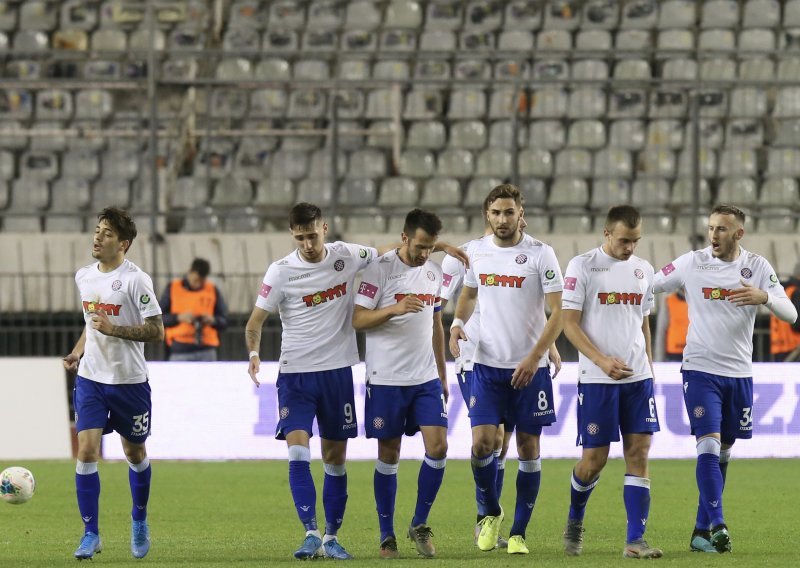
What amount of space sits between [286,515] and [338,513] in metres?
2.53

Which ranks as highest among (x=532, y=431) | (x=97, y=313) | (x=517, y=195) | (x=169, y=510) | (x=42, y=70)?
(x=42, y=70)

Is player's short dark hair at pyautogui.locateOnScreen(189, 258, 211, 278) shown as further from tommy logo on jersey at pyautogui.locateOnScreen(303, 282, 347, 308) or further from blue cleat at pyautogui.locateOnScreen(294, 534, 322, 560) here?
blue cleat at pyautogui.locateOnScreen(294, 534, 322, 560)

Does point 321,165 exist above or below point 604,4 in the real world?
below

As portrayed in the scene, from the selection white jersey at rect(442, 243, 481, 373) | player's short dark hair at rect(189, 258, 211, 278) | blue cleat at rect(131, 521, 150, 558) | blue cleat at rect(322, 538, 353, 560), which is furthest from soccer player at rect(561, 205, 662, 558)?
player's short dark hair at rect(189, 258, 211, 278)

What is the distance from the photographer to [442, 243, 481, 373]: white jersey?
32.9ft

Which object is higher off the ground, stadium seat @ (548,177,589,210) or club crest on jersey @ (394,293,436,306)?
stadium seat @ (548,177,589,210)

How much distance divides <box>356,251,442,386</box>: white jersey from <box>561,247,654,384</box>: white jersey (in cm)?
86

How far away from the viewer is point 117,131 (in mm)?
19781

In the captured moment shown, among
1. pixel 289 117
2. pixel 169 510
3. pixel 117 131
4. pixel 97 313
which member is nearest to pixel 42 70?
pixel 117 131

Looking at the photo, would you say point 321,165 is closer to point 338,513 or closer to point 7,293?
point 7,293

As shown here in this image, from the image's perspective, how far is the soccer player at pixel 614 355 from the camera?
333 inches

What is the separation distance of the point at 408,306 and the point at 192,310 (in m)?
7.93

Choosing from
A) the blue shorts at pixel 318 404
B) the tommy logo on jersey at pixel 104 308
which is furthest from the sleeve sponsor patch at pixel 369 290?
the tommy logo on jersey at pixel 104 308

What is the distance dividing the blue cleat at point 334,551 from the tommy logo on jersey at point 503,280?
5.91 feet
